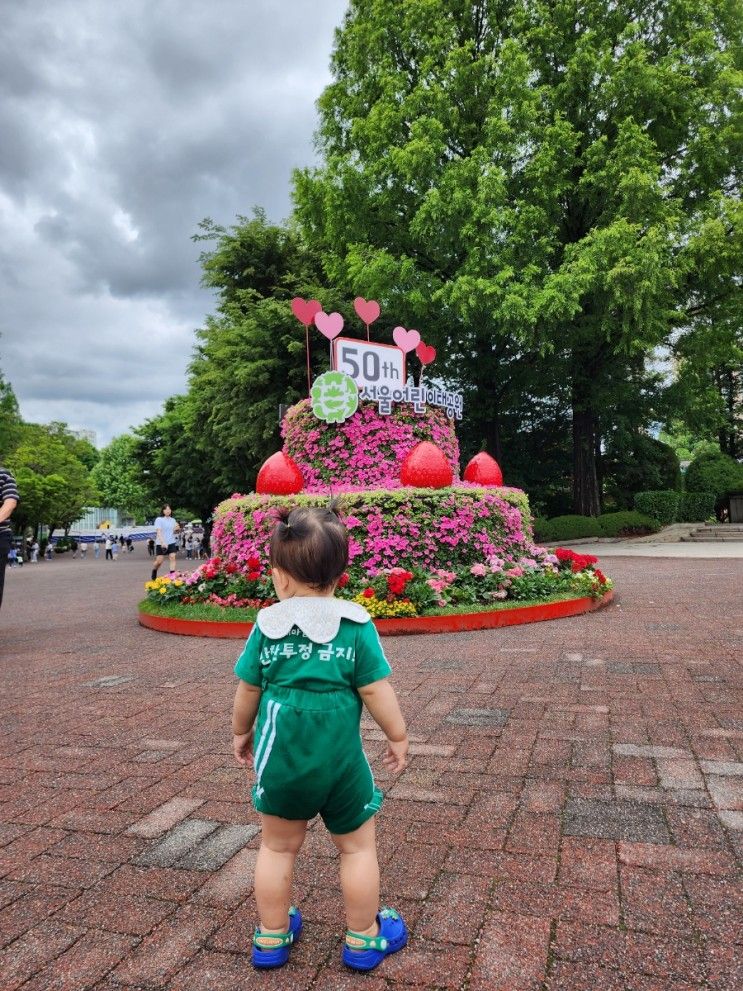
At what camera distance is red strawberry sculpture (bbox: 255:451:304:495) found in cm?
909

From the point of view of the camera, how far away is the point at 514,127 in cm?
1745

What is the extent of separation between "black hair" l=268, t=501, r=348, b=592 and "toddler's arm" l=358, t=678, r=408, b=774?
0.31 meters

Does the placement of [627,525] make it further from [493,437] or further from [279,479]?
[279,479]

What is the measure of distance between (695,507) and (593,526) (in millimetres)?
6614

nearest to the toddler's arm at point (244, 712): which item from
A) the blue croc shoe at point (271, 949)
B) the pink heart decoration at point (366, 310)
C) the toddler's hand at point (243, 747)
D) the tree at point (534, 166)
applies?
the toddler's hand at point (243, 747)

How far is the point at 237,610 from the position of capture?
7762 millimetres

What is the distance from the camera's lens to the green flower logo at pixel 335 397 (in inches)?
371

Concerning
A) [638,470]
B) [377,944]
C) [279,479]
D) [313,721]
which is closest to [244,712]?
[313,721]

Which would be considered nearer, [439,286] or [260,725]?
[260,725]

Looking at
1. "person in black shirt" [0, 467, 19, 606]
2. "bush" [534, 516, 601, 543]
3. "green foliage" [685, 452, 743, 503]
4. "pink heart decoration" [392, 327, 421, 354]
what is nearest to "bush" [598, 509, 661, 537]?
"bush" [534, 516, 601, 543]

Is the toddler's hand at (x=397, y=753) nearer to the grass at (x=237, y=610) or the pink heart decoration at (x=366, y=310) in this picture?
the grass at (x=237, y=610)

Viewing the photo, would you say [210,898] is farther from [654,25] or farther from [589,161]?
[654,25]

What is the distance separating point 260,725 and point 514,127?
1893 cm

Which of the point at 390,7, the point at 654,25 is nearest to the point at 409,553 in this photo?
the point at 390,7
